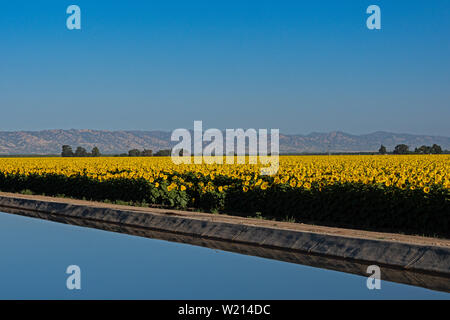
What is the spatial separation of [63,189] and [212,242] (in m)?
16.8

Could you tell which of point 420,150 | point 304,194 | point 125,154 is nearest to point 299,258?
point 304,194

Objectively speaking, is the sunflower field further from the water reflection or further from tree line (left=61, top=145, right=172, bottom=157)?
tree line (left=61, top=145, right=172, bottom=157)

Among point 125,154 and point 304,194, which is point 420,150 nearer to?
point 125,154

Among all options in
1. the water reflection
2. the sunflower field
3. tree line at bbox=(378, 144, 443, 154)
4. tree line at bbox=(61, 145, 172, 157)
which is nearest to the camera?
the water reflection

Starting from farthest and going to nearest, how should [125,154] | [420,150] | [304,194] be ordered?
[420,150] < [125,154] < [304,194]

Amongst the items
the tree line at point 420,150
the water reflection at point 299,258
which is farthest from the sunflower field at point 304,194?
the tree line at point 420,150

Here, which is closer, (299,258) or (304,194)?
(299,258)

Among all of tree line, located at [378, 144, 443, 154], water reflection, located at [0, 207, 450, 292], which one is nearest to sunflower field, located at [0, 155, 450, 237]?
water reflection, located at [0, 207, 450, 292]

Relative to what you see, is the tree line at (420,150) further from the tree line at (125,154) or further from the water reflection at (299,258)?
the water reflection at (299,258)

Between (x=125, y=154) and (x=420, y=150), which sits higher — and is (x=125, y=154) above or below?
below

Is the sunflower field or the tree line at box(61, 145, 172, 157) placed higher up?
the tree line at box(61, 145, 172, 157)

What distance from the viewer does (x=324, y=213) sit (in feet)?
57.3

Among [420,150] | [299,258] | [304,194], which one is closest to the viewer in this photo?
[299,258]
